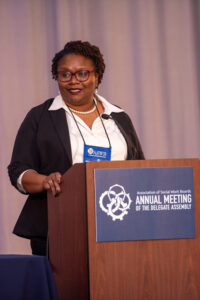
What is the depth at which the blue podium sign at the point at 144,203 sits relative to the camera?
2006 mm

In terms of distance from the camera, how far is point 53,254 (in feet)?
7.31

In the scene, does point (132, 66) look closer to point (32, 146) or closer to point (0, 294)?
point (32, 146)

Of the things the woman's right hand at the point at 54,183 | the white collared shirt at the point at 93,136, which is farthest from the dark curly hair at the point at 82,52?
the woman's right hand at the point at 54,183

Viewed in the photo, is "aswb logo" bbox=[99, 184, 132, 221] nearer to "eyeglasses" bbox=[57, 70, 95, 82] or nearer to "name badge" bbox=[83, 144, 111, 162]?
"name badge" bbox=[83, 144, 111, 162]

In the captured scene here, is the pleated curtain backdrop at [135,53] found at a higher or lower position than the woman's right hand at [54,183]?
higher

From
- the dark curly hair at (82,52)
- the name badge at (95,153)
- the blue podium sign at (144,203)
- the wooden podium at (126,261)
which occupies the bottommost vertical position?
the wooden podium at (126,261)

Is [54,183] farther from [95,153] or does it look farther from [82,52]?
[82,52]

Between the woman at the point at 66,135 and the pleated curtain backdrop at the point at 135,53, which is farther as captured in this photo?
the pleated curtain backdrop at the point at 135,53

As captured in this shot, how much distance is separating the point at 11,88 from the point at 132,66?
3.54 ft

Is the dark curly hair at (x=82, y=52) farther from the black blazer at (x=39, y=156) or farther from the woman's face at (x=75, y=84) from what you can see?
the black blazer at (x=39, y=156)

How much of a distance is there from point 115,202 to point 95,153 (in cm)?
77

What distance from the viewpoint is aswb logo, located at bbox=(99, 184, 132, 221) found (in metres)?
2.00

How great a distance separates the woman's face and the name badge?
0.35 m

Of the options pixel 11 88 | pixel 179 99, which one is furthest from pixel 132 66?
pixel 11 88
